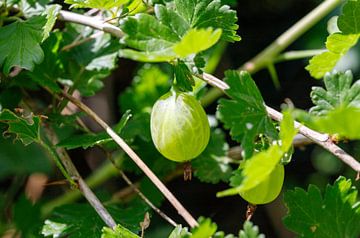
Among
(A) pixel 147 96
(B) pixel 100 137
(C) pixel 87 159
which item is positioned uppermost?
(B) pixel 100 137

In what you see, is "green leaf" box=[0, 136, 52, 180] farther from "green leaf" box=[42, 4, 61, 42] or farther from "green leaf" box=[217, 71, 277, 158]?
"green leaf" box=[217, 71, 277, 158]

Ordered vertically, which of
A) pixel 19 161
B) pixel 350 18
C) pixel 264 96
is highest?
pixel 350 18

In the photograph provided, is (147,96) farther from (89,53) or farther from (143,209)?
(143,209)

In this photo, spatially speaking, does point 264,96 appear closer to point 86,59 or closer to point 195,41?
point 86,59

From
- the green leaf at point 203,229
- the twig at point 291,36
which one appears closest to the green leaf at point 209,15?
the green leaf at point 203,229

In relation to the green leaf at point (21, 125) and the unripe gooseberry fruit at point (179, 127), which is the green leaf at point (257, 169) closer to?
the unripe gooseberry fruit at point (179, 127)

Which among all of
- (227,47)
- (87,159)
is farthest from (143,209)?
(227,47)

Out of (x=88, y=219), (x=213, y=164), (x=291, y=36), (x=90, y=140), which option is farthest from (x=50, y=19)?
(x=291, y=36)
